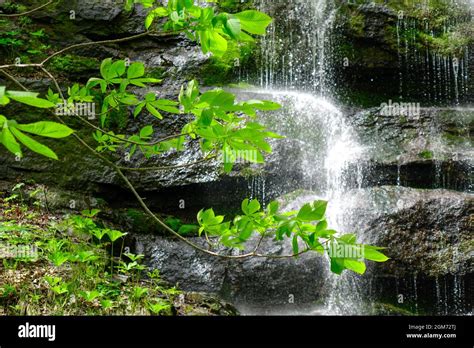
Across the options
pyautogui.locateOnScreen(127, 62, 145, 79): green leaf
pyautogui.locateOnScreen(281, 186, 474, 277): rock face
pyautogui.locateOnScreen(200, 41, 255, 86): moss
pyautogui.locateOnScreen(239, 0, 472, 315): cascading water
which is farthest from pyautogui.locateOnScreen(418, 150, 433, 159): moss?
pyautogui.locateOnScreen(127, 62, 145, 79): green leaf

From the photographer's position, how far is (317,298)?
668 cm

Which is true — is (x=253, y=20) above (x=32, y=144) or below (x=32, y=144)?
above

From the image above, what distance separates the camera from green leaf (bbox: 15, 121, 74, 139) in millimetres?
998

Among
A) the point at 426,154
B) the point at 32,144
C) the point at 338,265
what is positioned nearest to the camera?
the point at 32,144

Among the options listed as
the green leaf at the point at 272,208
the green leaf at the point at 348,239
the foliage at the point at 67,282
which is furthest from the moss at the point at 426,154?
the green leaf at the point at 348,239

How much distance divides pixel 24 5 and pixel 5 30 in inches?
35.7

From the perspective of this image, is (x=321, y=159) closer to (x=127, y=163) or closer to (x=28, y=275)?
(x=127, y=163)

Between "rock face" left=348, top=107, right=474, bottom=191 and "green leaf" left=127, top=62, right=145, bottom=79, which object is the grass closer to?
"green leaf" left=127, top=62, right=145, bottom=79

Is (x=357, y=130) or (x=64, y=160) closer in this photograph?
(x=64, y=160)

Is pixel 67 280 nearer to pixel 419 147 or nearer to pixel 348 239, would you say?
pixel 348 239

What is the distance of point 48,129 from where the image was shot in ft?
3.34

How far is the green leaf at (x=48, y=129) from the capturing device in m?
1.00

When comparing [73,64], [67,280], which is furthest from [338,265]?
[73,64]
